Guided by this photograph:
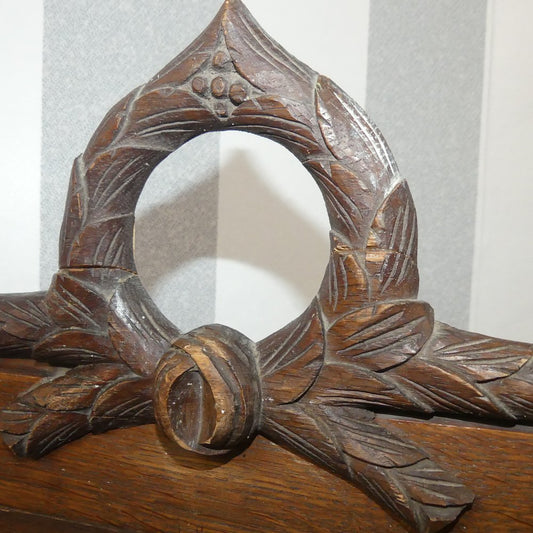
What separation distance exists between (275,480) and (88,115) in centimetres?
52

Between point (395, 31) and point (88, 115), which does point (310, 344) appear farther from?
point (395, 31)

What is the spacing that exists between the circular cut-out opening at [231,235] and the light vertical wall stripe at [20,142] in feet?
0.42

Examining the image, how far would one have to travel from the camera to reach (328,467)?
500mm

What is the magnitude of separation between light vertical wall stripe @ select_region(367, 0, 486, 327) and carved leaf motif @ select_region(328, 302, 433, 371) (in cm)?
63

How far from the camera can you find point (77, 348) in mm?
563

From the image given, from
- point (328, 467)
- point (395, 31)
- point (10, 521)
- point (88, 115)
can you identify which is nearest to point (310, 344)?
point (328, 467)

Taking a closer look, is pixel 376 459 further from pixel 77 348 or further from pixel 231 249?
pixel 231 249

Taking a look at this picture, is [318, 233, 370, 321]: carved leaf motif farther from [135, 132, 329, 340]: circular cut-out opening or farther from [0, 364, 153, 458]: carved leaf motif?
[135, 132, 329, 340]: circular cut-out opening

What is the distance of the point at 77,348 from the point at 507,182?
2.63 feet

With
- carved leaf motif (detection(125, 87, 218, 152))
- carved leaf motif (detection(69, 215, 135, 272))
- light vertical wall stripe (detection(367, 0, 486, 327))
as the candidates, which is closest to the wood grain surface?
carved leaf motif (detection(69, 215, 135, 272))

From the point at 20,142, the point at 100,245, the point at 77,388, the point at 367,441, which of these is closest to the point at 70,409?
the point at 77,388

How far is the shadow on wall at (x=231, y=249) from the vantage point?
0.92 meters

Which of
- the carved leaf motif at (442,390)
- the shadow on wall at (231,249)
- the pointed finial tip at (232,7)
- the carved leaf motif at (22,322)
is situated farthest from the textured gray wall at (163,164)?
the carved leaf motif at (442,390)

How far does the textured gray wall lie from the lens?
2.78ft
